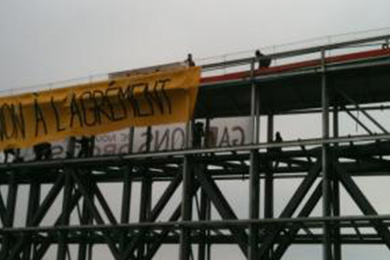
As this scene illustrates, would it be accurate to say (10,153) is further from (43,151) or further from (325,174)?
(325,174)

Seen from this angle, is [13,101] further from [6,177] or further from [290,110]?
[290,110]

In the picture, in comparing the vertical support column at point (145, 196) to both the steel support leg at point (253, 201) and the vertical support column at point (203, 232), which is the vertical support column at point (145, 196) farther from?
the steel support leg at point (253, 201)

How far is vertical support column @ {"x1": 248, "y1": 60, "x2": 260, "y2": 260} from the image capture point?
23453mm

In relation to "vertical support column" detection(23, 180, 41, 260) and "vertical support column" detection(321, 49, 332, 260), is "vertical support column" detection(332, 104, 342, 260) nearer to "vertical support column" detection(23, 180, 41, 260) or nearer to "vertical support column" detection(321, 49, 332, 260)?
"vertical support column" detection(321, 49, 332, 260)

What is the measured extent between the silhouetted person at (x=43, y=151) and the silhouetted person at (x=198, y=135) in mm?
6329

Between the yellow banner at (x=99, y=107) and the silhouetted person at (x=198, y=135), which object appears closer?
the yellow banner at (x=99, y=107)

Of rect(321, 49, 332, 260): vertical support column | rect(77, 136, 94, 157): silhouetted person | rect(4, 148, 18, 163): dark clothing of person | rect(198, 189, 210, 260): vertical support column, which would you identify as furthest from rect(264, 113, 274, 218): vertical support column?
rect(4, 148, 18, 163): dark clothing of person

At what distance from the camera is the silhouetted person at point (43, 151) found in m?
29.7

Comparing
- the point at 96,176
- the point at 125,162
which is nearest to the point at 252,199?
the point at 125,162

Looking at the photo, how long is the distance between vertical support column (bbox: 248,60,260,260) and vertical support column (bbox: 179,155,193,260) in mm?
2233

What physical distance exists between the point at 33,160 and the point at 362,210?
1271cm

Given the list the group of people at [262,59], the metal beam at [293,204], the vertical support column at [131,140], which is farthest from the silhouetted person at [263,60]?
the vertical support column at [131,140]

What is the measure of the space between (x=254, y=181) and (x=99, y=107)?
6.53m

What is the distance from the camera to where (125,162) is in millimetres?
27172
